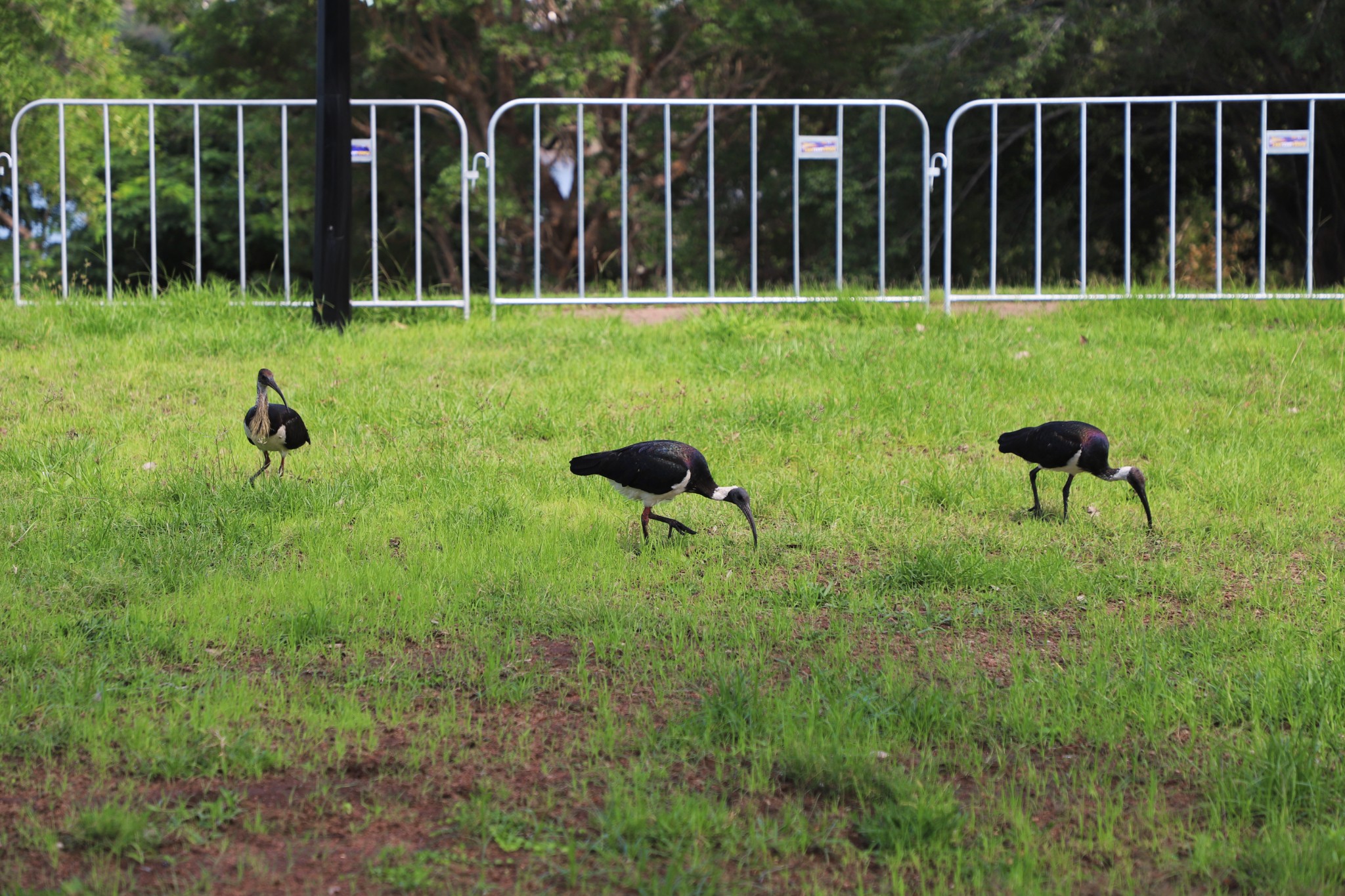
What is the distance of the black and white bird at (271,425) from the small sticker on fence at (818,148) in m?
6.04

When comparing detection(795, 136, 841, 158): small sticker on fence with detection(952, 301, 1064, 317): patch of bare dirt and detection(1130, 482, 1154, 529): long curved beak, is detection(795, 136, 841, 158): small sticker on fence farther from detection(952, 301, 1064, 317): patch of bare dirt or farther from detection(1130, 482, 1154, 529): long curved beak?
detection(1130, 482, 1154, 529): long curved beak

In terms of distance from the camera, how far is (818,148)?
11.8 m

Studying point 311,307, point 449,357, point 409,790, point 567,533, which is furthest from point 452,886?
point 311,307

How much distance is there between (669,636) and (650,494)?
0.99 meters

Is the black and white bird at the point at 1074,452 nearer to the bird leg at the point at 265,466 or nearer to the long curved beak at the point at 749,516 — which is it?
the long curved beak at the point at 749,516

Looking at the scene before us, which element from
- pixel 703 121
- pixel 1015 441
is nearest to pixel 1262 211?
pixel 1015 441

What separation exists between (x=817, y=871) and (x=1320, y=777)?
60.4 inches

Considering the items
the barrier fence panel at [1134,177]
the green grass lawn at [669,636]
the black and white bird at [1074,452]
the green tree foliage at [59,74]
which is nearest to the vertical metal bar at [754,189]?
the green grass lawn at [669,636]

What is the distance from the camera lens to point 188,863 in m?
3.59

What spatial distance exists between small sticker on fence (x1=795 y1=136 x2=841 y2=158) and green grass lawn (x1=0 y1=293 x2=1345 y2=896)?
2.71 meters

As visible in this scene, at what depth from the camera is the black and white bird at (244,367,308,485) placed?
6797 millimetres

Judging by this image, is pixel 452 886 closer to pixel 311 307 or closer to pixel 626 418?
pixel 626 418

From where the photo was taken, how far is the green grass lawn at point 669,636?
372cm

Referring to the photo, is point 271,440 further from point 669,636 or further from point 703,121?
point 703,121
